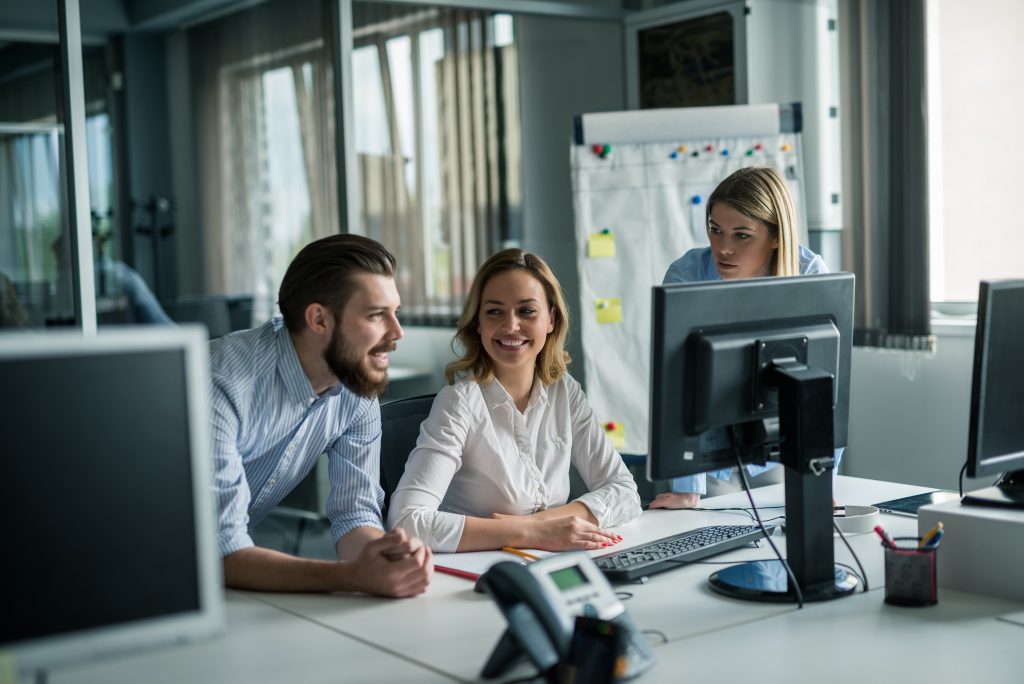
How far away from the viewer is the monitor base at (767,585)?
1610 mm

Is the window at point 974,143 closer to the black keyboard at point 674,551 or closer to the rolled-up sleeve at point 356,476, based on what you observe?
the black keyboard at point 674,551

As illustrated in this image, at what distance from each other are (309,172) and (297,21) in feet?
2.33

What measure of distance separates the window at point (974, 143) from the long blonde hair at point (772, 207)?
4.35 feet

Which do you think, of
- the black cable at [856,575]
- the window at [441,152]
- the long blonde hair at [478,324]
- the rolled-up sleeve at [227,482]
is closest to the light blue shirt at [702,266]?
the long blonde hair at [478,324]

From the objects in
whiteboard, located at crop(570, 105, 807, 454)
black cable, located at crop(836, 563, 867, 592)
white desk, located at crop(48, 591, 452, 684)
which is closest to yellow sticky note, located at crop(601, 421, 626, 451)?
whiteboard, located at crop(570, 105, 807, 454)

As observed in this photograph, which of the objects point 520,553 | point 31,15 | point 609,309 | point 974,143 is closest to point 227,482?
point 520,553

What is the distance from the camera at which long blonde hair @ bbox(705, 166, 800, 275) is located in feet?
8.68

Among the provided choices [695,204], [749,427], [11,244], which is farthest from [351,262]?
[695,204]

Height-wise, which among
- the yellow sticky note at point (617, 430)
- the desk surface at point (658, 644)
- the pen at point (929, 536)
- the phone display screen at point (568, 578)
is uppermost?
the phone display screen at point (568, 578)

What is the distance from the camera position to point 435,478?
2.01 meters

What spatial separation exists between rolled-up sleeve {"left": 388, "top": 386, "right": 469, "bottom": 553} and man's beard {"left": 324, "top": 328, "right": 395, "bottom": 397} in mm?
202

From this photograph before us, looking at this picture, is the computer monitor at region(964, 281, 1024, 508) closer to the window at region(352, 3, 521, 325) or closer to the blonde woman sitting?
the blonde woman sitting

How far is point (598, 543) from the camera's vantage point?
6.24 ft

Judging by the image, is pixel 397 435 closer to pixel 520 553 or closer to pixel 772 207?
pixel 520 553
